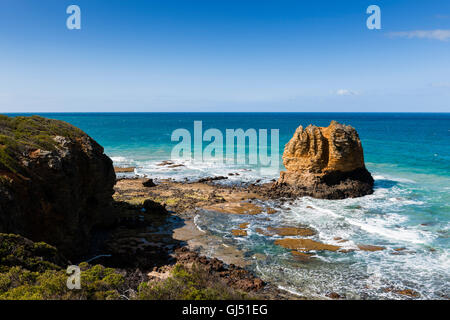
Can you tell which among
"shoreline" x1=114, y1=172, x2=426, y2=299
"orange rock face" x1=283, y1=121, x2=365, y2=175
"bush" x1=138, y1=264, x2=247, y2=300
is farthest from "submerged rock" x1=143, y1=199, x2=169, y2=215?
"orange rock face" x1=283, y1=121, x2=365, y2=175

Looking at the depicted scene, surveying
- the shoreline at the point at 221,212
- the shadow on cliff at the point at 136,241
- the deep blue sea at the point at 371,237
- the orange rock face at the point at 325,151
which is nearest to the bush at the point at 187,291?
the shoreline at the point at 221,212

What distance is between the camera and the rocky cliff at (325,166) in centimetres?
3023

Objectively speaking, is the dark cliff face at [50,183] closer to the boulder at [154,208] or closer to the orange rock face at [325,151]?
the boulder at [154,208]

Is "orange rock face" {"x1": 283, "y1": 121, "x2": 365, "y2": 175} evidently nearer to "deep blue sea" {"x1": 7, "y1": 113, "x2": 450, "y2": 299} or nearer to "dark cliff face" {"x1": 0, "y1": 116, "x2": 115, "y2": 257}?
"deep blue sea" {"x1": 7, "y1": 113, "x2": 450, "y2": 299}

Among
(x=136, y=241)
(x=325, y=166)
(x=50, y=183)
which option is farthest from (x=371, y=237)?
(x=50, y=183)

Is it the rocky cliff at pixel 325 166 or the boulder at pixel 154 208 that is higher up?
the rocky cliff at pixel 325 166

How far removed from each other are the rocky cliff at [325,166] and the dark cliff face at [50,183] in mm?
18004

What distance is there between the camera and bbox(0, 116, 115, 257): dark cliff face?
13.4 metres

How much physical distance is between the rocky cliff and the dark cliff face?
1800cm

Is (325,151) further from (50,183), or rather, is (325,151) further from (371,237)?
(50,183)

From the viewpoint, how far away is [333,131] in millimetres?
31094
